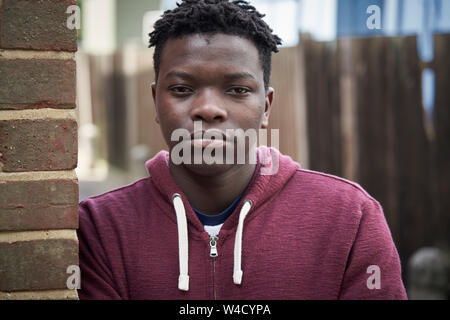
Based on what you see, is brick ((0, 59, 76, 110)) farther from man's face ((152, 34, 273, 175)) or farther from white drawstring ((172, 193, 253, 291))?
white drawstring ((172, 193, 253, 291))

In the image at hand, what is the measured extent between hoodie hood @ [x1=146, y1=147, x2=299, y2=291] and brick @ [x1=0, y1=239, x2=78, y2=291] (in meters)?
0.55

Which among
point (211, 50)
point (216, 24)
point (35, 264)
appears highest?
point (216, 24)

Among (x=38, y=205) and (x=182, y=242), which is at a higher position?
(x=38, y=205)

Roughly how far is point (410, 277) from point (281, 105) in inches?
92.7

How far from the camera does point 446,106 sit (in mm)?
4934

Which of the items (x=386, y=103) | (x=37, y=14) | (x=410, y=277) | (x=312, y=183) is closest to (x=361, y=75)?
(x=386, y=103)

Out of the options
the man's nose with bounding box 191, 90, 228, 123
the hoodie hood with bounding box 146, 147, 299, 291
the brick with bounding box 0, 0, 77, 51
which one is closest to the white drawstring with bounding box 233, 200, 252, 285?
the hoodie hood with bounding box 146, 147, 299, 291

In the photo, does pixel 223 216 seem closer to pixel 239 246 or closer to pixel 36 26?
pixel 239 246

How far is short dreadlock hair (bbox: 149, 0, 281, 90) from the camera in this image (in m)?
2.03

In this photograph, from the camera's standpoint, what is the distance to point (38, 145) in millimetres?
1453

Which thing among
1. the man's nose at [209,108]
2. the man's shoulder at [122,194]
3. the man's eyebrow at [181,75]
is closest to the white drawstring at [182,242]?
the man's shoulder at [122,194]

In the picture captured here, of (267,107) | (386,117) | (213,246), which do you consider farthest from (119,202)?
(386,117)

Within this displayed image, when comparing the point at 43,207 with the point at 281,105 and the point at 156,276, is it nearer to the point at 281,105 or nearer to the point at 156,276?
the point at 156,276

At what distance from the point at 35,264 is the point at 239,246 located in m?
0.79
